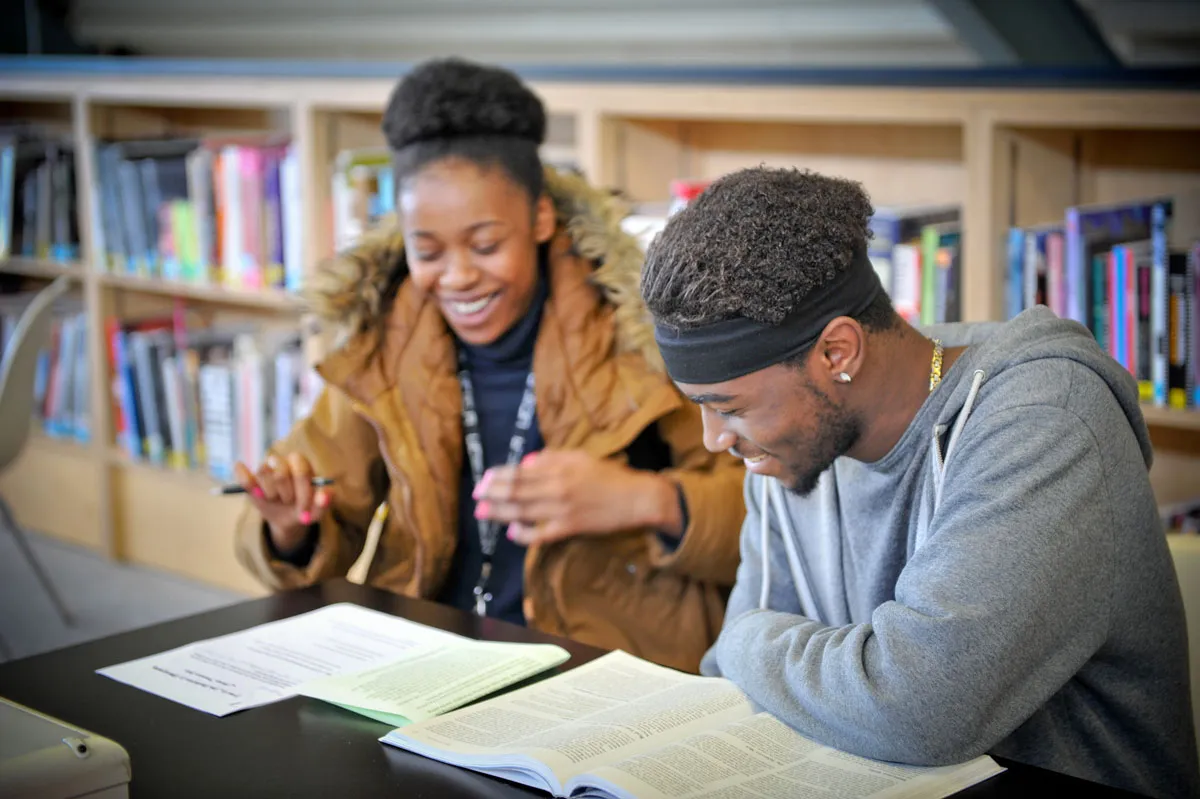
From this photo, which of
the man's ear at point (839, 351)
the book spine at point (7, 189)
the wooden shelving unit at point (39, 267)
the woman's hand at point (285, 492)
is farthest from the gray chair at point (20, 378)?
the man's ear at point (839, 351)

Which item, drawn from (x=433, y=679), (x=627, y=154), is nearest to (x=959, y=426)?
(x=433, y=679)

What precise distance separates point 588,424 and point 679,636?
33 cm

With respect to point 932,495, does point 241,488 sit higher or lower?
lower

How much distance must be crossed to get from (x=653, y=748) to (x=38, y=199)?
11.7ft

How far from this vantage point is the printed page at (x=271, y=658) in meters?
1.38

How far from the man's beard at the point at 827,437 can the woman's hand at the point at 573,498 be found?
490 mm

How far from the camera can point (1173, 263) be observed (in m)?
2.19

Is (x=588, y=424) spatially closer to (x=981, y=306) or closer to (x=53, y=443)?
(x=981, y=306)

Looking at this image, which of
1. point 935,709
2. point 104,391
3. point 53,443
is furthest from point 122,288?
point 935,709

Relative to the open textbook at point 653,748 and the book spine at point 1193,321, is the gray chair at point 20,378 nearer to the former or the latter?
the open textbook at point 653,748

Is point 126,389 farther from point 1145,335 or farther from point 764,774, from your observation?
point 764,774

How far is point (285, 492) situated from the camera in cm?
187

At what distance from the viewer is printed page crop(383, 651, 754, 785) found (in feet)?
3.79

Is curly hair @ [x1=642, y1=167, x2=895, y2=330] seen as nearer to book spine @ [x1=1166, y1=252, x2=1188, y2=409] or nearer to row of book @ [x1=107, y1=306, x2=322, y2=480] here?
book spine @ [x1=1166, y1=252, x2=1188, y2=409]
